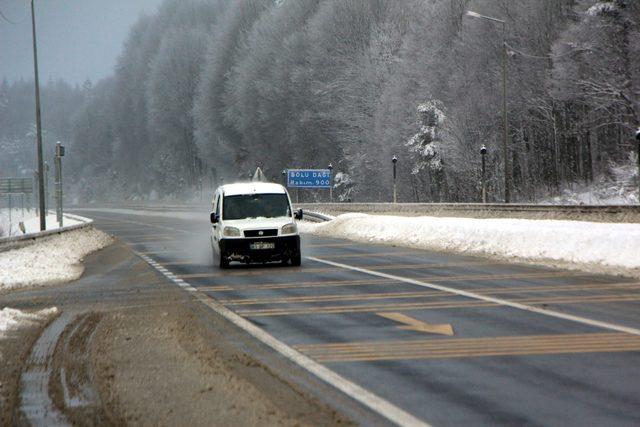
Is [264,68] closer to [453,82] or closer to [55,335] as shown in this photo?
[453,82]

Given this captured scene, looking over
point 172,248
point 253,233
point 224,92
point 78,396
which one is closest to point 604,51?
point 172,248

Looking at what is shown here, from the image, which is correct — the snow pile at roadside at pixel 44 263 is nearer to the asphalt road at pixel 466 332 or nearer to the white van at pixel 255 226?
the asphalt road at pixel 466 332

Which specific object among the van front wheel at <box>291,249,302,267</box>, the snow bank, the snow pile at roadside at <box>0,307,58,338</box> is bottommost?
the snow pile at roadside at <box>0,307,58,338</box>

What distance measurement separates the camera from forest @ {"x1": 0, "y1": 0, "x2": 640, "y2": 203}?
164 ft

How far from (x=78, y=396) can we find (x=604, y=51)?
44.0m

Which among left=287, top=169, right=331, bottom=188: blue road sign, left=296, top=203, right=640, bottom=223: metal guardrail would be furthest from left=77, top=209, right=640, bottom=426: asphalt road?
left=287, top=169, right=331, bottom=188: blue road sign

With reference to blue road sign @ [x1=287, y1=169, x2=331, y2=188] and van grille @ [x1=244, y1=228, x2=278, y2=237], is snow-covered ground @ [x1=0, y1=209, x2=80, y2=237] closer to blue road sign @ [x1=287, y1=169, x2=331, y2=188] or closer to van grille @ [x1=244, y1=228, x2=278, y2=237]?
van grille @ [x1=244, y1=228, x2=278, y2=237]

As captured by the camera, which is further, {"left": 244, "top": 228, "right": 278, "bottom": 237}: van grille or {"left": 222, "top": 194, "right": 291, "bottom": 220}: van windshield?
{"left": 222, "top": 194, "right": 291, "bottom": 220}: van windshield

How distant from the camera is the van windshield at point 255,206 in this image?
916 inches

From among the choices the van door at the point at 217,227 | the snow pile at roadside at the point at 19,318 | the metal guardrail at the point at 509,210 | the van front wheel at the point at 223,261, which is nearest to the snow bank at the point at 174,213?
the metal guardrail at the point at 509,210

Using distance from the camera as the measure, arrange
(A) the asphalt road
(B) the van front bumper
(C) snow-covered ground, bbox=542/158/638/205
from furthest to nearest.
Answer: (C) snow-covered ground, bbox=542/158/638/205 < (B) the van front bumper < (A) the asphalt road

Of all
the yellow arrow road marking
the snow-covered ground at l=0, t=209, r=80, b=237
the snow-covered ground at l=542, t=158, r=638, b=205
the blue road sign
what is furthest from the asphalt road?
the blue road sign

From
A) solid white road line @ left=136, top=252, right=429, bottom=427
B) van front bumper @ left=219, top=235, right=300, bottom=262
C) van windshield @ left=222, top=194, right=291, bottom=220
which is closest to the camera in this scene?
solid white road line @ left=136, top=252, right=429, bottom=427

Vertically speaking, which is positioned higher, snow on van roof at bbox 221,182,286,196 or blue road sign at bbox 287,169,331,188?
blue road sign at bbox 287,169,331,188
